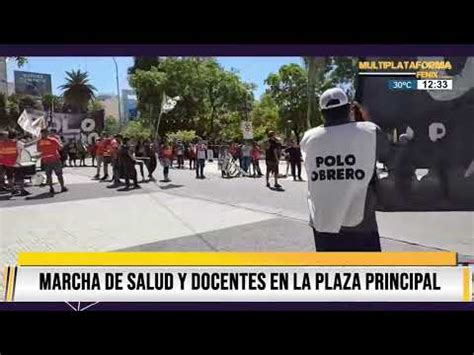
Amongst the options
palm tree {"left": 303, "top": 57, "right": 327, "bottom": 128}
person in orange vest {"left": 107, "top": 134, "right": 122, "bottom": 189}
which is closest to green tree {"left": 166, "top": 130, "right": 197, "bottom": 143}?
person in orange vest {"left": 107, "top": 134, "right": 122, "bottom": 189}

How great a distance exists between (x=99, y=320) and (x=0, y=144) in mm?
2149

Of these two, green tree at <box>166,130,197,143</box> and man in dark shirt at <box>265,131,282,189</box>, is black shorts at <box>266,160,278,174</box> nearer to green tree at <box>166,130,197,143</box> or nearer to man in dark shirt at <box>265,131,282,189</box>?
man in dark shirt at <box>265,131,282,189</box>

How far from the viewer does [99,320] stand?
Answer: 3355mm

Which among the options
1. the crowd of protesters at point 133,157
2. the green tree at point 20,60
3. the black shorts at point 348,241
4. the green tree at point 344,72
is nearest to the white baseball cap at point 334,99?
the green tree at point 344,72

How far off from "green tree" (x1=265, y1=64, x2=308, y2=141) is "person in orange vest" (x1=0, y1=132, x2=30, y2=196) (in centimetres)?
228

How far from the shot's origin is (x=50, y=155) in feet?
12.8

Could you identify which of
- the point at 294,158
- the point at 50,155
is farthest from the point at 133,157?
the point at 294,158

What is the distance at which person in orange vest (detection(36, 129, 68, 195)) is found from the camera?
3.85m

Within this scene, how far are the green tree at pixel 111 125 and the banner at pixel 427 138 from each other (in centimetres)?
199

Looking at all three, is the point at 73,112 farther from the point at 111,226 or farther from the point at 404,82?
the point at 404,82

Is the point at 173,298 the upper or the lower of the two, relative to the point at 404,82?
lower

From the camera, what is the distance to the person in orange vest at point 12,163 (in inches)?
152
